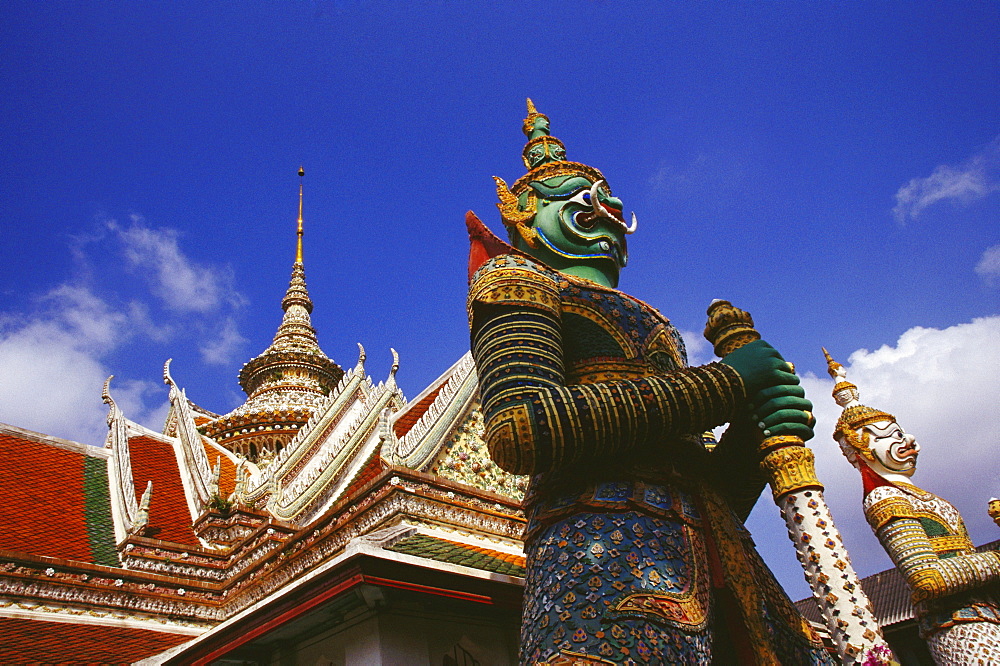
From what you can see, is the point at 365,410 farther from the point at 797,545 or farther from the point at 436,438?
the point at 797,545

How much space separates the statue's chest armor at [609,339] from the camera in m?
2.71

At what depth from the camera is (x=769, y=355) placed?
2.53 m

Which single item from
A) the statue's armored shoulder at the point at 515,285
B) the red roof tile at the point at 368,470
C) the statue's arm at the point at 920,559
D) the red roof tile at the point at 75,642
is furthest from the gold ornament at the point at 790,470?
the red roof tile at the point at 368,470

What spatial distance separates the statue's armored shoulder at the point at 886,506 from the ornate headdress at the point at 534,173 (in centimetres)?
313

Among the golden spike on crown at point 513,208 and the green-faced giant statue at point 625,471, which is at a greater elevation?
the golden spike on crown at point 513,208

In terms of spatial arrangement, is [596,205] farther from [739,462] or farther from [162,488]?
[162,488]

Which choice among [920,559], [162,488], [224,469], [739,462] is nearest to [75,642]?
[162,488]

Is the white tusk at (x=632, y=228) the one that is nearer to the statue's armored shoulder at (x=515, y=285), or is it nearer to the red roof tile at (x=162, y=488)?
the statue's armored shoulder at (x=515, y=285)

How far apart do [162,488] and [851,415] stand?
25.6 feet

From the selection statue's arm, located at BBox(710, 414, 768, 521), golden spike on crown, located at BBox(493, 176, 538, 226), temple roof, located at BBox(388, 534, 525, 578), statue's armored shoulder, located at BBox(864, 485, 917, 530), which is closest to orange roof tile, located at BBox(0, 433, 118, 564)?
temple roof, located at BBox(388, 534, 525, 578)

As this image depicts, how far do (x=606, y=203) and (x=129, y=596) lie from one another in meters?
5.43

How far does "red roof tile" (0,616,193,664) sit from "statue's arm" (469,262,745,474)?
4.10 meters

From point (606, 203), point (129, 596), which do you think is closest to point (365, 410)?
point (129, 596)

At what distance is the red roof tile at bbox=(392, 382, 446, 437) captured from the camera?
719 cm
